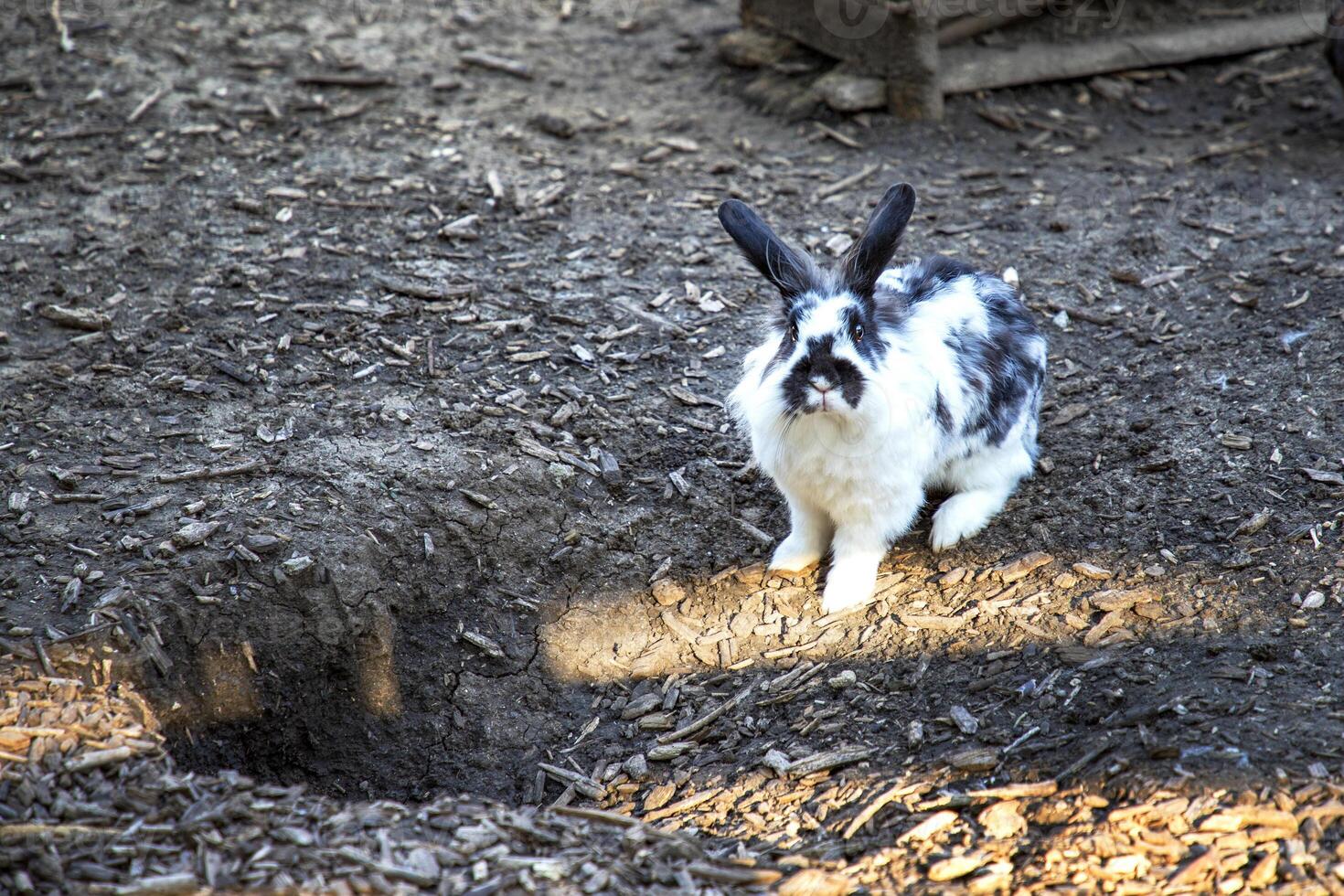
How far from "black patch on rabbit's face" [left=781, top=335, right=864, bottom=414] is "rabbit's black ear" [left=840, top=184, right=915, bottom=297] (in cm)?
32

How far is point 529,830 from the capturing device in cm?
357

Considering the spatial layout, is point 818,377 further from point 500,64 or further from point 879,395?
point 500,64

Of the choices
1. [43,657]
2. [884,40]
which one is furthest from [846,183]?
[43,657]

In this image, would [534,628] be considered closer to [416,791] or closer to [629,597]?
[629,597]

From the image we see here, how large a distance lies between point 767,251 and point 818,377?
61 cm

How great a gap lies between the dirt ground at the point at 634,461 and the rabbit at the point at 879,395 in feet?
0.68

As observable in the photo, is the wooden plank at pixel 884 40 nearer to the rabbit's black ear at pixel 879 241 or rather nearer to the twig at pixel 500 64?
the twig at pixel 500 64

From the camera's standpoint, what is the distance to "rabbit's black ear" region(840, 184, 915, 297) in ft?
14.1

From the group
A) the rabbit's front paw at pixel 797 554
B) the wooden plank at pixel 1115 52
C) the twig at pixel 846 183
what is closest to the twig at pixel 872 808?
the rabbit's front paw at pixel 797 554

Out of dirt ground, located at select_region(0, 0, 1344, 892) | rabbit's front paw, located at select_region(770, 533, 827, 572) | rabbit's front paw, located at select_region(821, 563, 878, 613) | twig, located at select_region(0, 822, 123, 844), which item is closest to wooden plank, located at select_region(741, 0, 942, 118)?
dirt ground, located at select_region(0, 0, 1344, 892)

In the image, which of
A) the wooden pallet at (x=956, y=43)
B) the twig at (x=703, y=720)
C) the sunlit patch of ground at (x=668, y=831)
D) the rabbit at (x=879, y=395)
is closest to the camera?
the sunlit patch of ground at (x=668, y=831)

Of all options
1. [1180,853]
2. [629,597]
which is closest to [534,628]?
[629,597]

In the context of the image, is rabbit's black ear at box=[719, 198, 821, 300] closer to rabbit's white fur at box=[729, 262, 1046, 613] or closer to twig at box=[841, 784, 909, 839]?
rabbit's white fur at box=[729, 262, 1046, 613]

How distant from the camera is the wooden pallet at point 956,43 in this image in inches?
297
